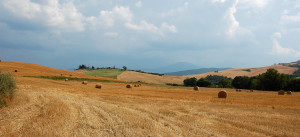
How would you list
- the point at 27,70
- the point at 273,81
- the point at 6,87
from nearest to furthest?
the point at 6,87, the point at 27,70, the point at 273,81

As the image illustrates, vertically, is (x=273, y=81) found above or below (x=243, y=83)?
above

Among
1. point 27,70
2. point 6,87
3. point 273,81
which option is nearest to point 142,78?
point 27,70

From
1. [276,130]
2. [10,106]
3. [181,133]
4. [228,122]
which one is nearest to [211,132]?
[181,133]

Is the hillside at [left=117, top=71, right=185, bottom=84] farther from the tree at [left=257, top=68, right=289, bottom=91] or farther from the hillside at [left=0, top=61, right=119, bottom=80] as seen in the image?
the tree at [left=257, top=68, right=289, bottom=91]

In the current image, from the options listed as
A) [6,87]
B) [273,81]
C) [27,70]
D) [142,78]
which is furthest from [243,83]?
[6,87]

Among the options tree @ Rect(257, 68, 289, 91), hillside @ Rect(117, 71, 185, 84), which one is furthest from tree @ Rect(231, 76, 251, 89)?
hillside @ Rect(117, 71, 185, 84)

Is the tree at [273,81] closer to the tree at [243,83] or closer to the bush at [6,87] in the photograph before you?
the tree at [243,83]

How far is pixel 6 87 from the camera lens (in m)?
13.9

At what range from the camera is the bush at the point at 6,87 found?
1348 cm

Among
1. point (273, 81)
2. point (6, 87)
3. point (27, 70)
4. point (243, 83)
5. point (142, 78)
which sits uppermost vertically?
point (27, 70)

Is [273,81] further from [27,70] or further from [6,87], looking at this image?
[27,70]

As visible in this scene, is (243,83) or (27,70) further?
(243,83)

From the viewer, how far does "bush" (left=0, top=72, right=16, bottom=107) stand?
44.2 feet

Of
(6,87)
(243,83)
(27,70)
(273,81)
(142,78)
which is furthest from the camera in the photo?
(142,78)
